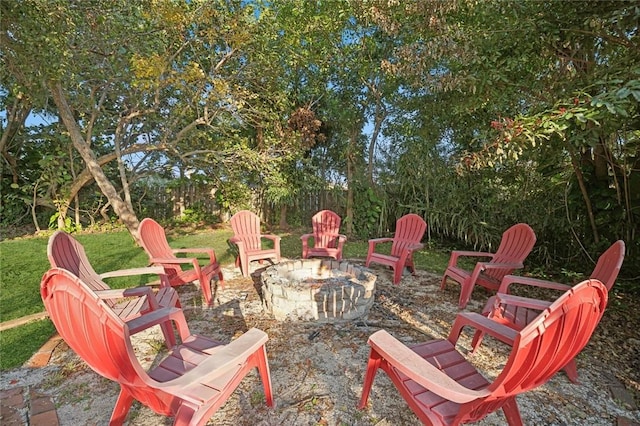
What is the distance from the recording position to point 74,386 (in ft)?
6.75

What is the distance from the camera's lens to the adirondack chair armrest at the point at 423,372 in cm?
128

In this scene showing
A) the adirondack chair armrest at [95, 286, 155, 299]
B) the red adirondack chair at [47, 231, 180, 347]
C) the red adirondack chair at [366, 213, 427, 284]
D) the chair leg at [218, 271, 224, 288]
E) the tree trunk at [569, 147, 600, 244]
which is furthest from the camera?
the red adirondack chair at [366, 213, 427, 284]

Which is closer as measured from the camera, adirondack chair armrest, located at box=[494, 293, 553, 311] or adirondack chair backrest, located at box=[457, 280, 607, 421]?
adirondack chair backrest, located at box=[457, 280, 607, 421]

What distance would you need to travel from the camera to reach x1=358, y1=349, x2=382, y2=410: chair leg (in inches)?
69.7

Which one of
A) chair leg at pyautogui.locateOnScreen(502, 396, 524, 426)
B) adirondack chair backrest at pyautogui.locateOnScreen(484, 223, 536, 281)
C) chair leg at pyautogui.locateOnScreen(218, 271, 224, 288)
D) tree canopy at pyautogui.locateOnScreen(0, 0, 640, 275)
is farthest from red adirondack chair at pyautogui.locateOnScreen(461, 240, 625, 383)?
chair leg at pyautogui.locateOnScreen(218, 271, 224, 288)

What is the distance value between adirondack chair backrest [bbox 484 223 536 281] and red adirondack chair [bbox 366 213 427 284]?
949 mm

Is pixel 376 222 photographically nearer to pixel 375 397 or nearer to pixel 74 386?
pixel 375 397

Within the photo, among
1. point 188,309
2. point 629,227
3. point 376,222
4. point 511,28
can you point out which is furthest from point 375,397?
point 376,222

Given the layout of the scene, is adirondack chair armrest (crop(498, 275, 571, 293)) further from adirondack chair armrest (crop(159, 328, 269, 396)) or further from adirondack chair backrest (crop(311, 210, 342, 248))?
adirondack chair backrest (crop(311, 210, 342, 248))

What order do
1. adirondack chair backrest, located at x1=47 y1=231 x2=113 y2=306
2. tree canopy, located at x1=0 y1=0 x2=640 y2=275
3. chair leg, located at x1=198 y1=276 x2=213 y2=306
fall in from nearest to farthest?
1. adirondack chair backrest, located at x1=47 y1=231 x2=113 y2=306
2. tree canopy, located at x1=0 y1=0 x2=640 y2=275
3. chair leg, located at x1=198 y1=276 x2=213 y2=306

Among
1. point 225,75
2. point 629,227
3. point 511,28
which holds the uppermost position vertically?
point 225,75

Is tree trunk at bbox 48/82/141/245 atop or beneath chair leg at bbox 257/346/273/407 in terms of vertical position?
atop

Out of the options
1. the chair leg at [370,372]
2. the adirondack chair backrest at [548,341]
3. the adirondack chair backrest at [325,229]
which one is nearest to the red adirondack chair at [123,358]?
the chair leg at [370,372]

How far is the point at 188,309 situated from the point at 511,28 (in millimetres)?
4191
